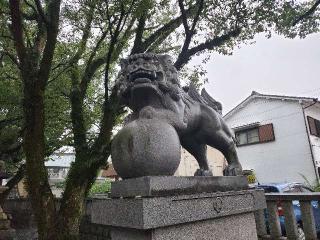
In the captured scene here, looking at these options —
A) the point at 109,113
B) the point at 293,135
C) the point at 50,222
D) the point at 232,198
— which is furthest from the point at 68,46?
the point at 293,135

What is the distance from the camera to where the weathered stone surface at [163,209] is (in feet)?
7.50

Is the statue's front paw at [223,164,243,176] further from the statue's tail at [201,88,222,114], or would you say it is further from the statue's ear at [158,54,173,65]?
the statue's ear at [158,54,173,65]

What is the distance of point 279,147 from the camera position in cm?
2127

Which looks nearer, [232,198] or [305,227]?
[232,198]

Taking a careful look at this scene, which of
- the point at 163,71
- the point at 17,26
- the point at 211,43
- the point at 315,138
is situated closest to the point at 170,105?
the point at 163,71

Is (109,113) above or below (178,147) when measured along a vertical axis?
above

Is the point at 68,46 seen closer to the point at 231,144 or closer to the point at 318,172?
the point at 231,144

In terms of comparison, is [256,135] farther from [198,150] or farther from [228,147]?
[198,150]

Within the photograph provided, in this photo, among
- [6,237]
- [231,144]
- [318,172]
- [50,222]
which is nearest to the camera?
[231,144]

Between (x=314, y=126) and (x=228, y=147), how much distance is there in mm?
19918

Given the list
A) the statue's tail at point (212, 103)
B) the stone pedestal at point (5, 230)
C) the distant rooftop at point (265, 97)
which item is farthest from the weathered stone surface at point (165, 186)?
the distant rooftop at point (265, 97)

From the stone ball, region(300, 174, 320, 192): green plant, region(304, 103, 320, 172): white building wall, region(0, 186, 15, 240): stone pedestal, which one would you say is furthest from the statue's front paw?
region(304, 103, 320, 172): white building wall

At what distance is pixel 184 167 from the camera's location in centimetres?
2672

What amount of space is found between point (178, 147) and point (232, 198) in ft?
2.87
